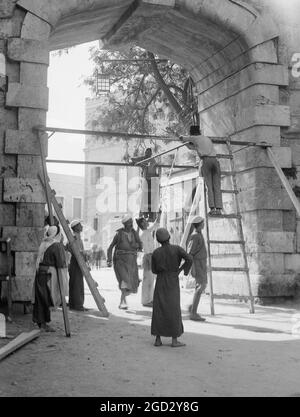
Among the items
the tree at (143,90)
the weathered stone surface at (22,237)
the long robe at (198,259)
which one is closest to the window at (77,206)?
the tree at (143,90)

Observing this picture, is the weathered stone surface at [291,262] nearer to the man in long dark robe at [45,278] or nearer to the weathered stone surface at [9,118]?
the man in long dark robe at [45,278]

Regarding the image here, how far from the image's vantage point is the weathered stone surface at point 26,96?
8180 mm

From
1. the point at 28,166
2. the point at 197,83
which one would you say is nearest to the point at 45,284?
the point at 28,166

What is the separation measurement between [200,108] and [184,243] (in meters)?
3.37

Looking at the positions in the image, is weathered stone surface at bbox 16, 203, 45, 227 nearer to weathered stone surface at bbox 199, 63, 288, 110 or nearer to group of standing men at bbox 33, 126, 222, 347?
group of standing men at bbox 33, 126, 222, 347

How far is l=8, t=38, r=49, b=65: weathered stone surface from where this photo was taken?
27.0ft

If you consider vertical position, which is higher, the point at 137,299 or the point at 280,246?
the point at 280,246

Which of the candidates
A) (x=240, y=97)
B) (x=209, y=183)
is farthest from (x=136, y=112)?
(x=209, y=183)

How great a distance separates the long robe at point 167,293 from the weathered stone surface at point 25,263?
2431 mm

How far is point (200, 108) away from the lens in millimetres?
11672

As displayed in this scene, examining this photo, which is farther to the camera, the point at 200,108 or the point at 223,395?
the point at 200,108

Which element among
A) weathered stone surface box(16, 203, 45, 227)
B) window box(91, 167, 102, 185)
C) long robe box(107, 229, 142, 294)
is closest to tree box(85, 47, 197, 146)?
long robe box(107, 229, 142, 294)

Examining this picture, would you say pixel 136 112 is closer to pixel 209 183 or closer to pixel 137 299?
pixel 137 299

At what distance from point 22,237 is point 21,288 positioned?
0.75 m
